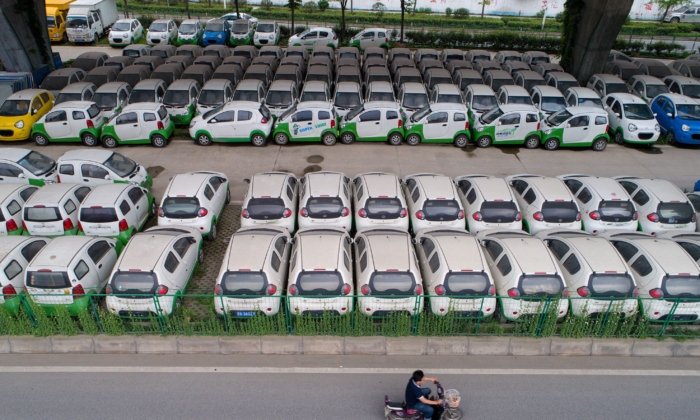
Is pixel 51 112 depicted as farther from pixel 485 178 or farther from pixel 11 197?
pixel 485 178

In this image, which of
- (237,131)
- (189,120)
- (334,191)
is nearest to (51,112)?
(189,120)

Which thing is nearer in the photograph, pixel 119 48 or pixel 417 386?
pixel 417 386

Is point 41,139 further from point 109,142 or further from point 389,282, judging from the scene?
point 389,282

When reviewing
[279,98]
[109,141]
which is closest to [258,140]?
[279,98]

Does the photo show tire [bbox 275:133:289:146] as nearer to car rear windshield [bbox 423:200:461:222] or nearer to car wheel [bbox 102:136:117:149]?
car wheel [bbox 102:136:117:149]

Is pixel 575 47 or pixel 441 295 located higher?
pixel 575 47

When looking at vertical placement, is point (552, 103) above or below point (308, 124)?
above

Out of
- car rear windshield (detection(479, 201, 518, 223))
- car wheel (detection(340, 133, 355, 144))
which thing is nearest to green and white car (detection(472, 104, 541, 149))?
car wheel (detection(340, 133, 355, 144))
